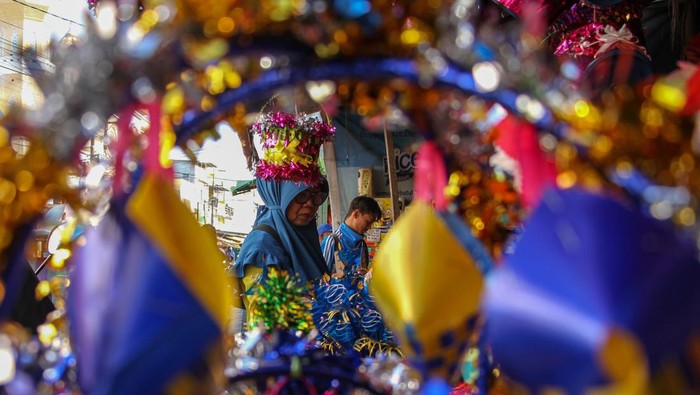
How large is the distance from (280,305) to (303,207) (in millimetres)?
796

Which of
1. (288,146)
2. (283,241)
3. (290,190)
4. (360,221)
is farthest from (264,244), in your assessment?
(360,221)

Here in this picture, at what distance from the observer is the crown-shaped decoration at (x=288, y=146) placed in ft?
10.8

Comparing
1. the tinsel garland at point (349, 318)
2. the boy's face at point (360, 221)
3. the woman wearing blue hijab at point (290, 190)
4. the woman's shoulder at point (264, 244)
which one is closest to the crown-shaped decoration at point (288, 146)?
the woman wearing blue hijab at point (290, 190)

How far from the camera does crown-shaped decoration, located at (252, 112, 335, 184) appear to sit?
10.8 ft

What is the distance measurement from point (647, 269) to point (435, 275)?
307 mm

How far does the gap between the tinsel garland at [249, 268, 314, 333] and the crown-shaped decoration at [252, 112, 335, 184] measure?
579 mm

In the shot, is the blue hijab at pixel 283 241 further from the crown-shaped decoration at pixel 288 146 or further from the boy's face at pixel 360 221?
the boy's face at pixel 360 221

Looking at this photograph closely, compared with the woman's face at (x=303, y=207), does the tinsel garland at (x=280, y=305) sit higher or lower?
lower

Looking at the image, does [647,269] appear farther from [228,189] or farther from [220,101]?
[228,189]

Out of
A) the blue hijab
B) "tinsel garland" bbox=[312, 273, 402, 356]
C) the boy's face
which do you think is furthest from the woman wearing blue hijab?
the boy's face

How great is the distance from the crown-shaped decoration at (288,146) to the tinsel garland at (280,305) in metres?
0.58

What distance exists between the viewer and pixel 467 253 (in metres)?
0.93

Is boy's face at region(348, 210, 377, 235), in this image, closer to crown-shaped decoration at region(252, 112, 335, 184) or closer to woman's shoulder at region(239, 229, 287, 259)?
crown-shaped decoration at region(252, 112, 335, 184)

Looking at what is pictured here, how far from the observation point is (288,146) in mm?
3285
